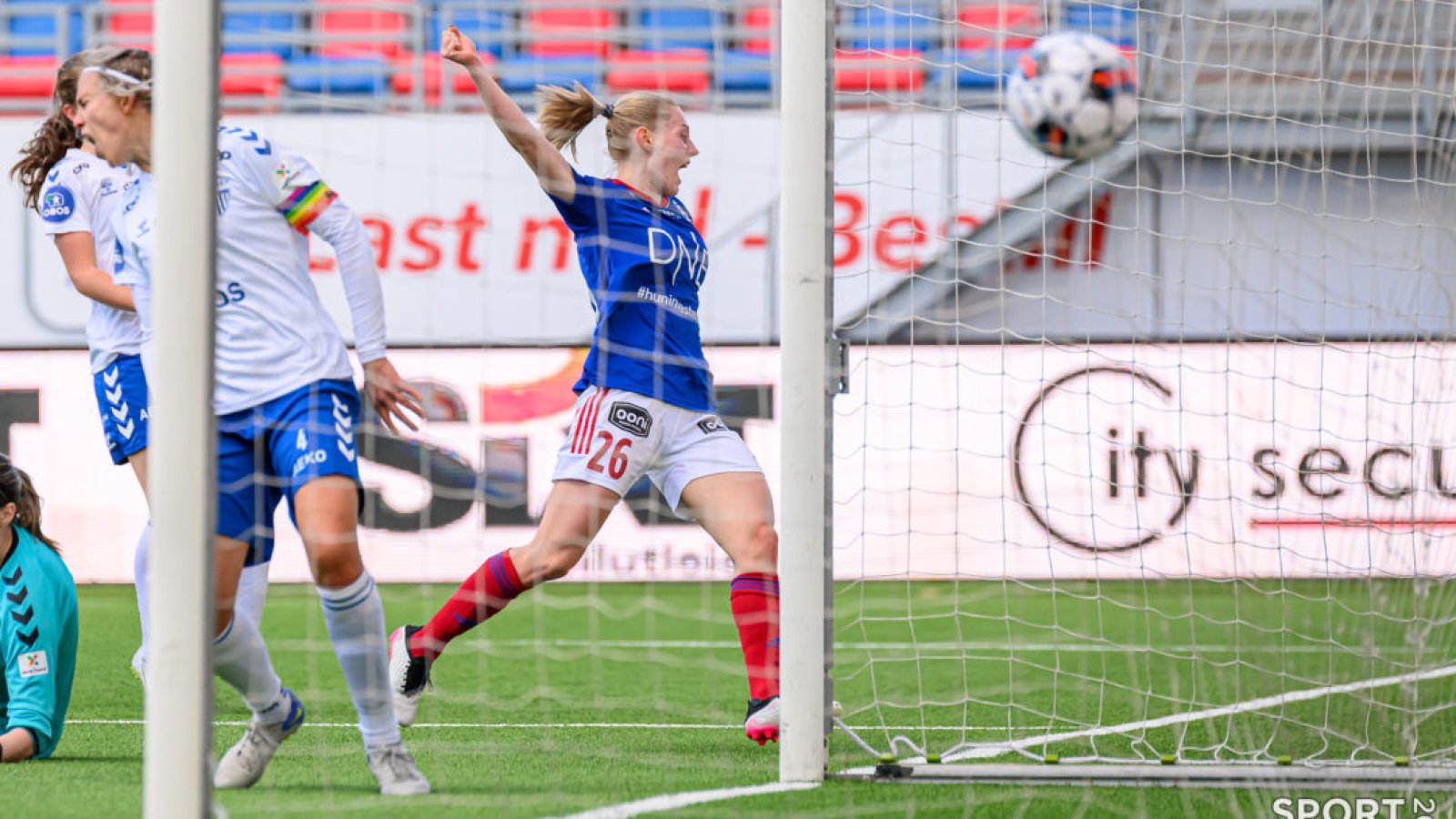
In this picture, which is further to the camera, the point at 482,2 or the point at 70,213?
the point at 482,2

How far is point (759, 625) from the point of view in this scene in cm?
448

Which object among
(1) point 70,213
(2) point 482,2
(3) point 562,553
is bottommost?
(3) point 562,553

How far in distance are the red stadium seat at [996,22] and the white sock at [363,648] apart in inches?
365

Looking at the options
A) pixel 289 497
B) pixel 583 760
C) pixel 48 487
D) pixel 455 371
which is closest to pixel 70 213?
pixel 289 497

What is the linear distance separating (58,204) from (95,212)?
0.16 m

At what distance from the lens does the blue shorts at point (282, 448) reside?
11.6 feet

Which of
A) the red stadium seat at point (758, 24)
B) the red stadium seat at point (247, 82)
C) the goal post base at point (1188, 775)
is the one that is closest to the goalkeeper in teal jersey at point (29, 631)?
the goal post base at point (1188, 775)

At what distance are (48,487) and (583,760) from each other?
7.77 metres

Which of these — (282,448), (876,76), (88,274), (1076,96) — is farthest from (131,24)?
(282,448)

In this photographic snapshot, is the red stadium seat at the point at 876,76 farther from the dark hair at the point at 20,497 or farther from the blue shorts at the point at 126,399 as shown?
the dark hair at the point at 20,497

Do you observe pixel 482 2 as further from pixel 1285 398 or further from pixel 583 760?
pixel 583 760

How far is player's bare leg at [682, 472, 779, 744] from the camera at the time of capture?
4.48m

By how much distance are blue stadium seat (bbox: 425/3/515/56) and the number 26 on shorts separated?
858cm

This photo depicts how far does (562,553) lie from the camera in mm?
4484
